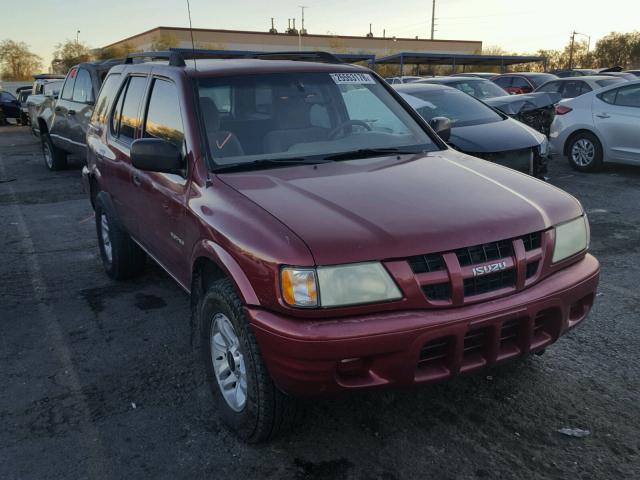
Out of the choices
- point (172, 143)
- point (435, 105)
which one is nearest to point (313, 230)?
point (172, 143)

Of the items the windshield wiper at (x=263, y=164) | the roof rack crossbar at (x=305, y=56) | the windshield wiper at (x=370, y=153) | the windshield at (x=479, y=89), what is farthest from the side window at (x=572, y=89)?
the windshield wiper at (x=263, y=164)

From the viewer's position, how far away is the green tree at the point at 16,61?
72.8 m

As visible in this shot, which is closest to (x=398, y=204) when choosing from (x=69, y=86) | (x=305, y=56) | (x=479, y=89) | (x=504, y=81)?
(x=305, y=56)

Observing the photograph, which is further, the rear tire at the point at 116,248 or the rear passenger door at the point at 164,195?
the rear tire at the point at 116,248

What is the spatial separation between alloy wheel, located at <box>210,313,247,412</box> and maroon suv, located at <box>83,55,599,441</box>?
0.01 meters

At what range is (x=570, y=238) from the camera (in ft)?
9.73

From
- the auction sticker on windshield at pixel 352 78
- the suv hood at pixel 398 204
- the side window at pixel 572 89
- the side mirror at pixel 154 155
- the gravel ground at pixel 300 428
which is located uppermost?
the auction sticker on windshield at pixel 352 78

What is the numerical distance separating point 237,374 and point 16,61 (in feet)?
268

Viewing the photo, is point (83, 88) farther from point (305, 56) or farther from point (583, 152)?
point (583, 152)

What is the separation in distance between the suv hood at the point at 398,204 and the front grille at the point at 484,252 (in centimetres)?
3

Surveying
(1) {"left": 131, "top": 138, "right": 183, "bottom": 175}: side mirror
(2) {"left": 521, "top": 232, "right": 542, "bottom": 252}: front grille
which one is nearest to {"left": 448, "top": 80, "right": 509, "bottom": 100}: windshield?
(1) {"left": 131, "top": 138, "right": 183, "bottom": 175}: side mirror

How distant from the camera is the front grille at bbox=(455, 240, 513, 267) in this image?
255cm

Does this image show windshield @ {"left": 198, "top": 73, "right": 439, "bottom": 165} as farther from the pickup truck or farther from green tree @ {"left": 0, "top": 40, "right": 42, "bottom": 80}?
green tree @ {"left": 0, "top": 40, "right": 42, "bottom": 80}

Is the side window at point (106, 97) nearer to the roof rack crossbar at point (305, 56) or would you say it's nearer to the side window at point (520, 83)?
the roof rack crossbar at point (305, 56)
